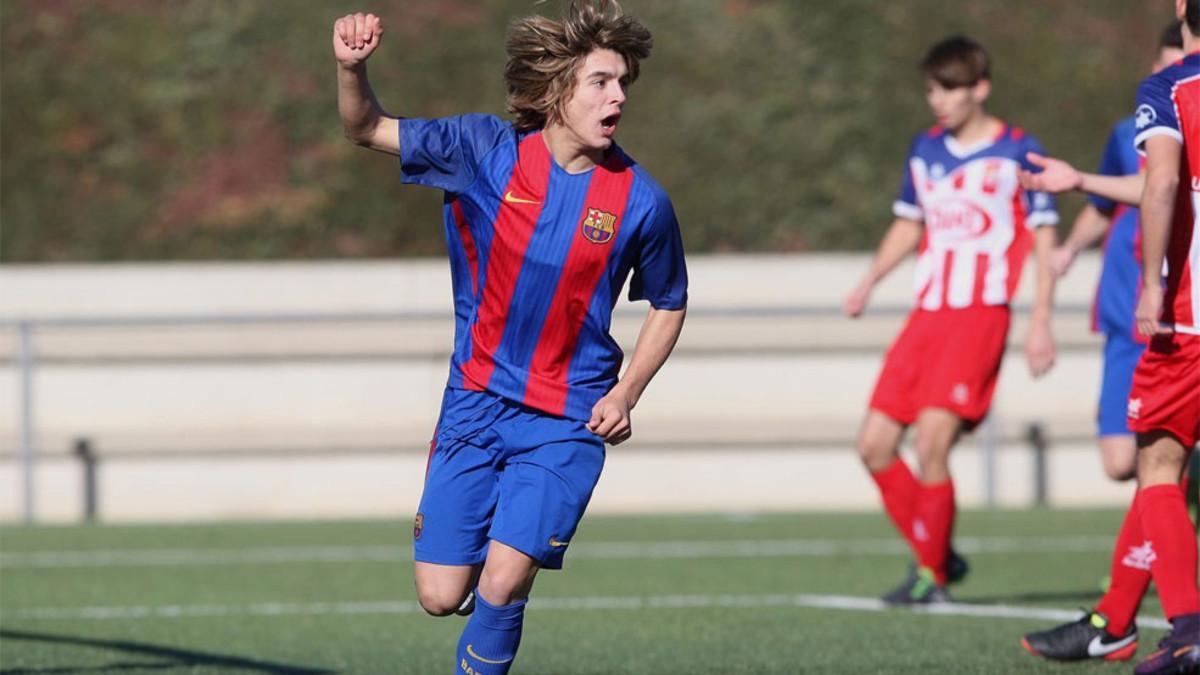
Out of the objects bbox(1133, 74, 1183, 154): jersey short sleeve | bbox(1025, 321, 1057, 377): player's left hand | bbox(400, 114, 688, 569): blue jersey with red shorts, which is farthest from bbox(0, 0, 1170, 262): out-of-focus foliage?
bbox(400, 114, 688, 569): blue jersey with red shorts

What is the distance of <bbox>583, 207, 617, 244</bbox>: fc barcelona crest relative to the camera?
17.0 feet

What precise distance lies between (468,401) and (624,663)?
5.86ft

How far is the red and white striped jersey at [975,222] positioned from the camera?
8312 mm

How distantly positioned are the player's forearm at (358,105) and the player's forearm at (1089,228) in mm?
3397

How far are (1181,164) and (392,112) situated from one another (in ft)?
40.4

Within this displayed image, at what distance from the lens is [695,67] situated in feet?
57.0

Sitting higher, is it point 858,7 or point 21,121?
point 858,7

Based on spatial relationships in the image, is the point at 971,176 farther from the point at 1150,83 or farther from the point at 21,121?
the point at 21,121

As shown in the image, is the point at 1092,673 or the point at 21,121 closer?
the point at 1092,673

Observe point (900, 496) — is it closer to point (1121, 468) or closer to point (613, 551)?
point (1121, 468)

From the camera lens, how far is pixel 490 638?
5094mm

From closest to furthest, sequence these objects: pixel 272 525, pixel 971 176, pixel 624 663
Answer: pixel 624 663 → pixel 971 176 → pixel 272 525

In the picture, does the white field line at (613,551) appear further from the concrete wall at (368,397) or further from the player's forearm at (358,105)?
the player's forearm at (358,105)

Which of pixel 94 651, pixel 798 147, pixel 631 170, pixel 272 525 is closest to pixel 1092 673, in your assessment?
pixel 631 170
